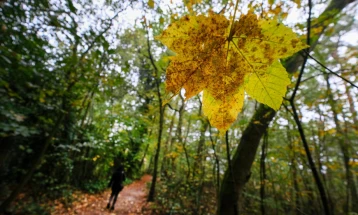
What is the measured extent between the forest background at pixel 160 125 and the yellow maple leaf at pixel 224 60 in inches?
4.3

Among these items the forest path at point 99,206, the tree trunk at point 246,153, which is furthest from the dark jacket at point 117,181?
the tree trunk at point 246,153

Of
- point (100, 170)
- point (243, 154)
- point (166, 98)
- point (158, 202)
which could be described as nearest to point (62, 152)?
point (100, 170)

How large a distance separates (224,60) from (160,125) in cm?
663

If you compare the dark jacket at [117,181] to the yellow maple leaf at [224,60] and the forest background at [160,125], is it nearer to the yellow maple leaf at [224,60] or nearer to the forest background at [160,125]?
the forest background at [160,125]

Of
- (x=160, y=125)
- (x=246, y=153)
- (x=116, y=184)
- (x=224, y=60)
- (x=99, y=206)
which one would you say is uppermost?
(x=160, y=125)

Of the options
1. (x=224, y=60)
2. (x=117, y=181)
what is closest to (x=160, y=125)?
(x=117, y=181)

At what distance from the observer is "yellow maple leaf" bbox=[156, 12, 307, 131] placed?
0.67 m

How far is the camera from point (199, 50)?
0.74 m

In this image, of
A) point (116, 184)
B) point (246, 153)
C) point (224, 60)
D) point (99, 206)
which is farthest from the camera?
point (99, 206)

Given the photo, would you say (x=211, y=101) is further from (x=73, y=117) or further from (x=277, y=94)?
(x=73, y=117)

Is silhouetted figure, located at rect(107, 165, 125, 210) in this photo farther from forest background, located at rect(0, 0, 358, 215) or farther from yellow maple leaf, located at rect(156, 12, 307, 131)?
yellow maple leaf, located at rect(156, 12, 307, 131)

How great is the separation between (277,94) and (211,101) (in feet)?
0.74

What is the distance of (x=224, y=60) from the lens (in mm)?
753

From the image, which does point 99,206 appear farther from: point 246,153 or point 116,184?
point 246,153
